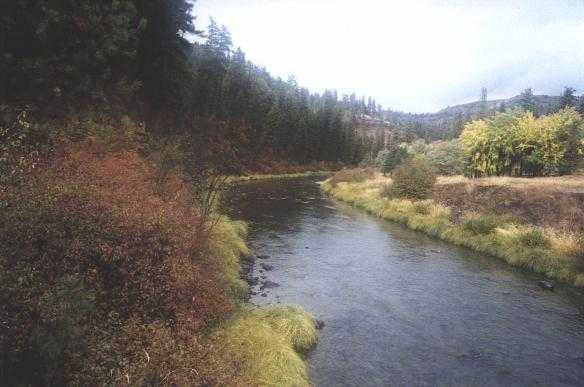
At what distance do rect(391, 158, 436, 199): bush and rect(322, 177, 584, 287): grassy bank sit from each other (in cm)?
150

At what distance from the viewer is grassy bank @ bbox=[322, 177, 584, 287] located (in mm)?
22266

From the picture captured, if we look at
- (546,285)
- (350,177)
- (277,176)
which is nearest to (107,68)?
(546,285)

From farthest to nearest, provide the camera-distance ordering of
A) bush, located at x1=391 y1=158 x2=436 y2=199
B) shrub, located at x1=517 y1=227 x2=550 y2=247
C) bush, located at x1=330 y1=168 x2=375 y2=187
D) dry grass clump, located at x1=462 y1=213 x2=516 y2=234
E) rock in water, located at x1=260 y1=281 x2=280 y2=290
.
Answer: bush, located at x1=330 y1=168 x2=375 y2=187 < bush, located at x1=391 y1=158 x2=436 y2=199 < dry grass clump, located at x1=462 y1=213 x2=516 y2=234 < shrub, located at x1=517 y1=227 x2=550 y2=247 < rock in water, located at x1=260 y1=281 x2=280 y2=290

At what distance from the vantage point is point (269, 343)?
40.1 ft

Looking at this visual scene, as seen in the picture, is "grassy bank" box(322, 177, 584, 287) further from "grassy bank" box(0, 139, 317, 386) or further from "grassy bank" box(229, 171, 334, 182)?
"grassy bank" box(229, 171, 334, 182)

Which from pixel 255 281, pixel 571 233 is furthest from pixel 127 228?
pixel 571 233

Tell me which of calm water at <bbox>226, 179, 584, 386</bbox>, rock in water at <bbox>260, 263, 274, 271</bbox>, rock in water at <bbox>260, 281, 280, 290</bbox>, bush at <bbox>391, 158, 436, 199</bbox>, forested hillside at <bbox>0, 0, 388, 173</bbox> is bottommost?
calm water at <bbox>226, 179, 584, 386</bbox>

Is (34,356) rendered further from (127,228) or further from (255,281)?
(255,281)

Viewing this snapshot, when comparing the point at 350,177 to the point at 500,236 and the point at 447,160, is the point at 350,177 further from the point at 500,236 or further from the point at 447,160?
the point at 500,236

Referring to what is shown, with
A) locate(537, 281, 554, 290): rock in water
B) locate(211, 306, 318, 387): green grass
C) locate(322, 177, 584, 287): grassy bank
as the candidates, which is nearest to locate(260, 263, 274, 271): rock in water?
locate(211, 306, 318, 387): green grass

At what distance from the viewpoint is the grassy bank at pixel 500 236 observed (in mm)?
22266

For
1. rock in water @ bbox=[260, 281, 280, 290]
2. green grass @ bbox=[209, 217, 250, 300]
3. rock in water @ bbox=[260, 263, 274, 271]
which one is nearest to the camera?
green grass @ bbox=[209, 217, 250, 300]

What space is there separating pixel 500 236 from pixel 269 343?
775 inches

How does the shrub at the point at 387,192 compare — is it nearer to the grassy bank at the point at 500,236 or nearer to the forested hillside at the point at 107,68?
the grassy bank at the point at 500,236
